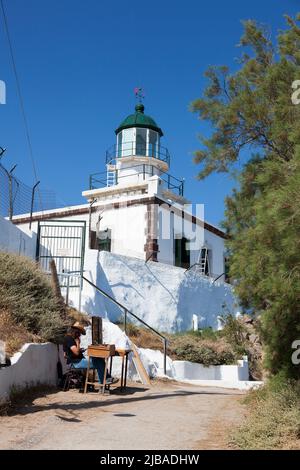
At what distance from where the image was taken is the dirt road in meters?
6.13

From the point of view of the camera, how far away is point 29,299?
35.4 ft

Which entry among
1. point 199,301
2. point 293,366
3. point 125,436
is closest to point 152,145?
point 199,301

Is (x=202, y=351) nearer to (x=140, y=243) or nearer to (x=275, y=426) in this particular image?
(x=140, y=243)

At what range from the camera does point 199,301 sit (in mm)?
22875

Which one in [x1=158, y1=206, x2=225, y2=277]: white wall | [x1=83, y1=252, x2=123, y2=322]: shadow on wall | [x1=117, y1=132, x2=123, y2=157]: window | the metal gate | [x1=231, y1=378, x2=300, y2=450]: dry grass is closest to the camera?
[x1=231, y1=378, x2=300, y2=450]: dry grass

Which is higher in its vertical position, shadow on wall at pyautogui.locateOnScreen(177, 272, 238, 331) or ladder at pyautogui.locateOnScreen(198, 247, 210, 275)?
ladder at pyautogui.locateOnScreen(198, 247, 210, 275)

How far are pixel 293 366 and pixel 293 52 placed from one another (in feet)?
18.1

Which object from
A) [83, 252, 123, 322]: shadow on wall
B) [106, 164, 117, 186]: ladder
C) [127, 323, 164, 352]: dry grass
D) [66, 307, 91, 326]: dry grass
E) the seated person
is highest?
[106, 164, 117, 186]: ladder

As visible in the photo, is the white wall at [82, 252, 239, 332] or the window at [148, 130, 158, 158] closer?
the white wall at [82, 252, 239, 332]

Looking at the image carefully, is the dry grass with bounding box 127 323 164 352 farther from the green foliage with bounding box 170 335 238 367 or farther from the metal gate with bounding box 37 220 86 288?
the metal gate with bounding box 37 220 86 288

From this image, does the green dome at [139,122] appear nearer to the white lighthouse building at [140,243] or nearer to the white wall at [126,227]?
the white lighthouse building at [140,243]

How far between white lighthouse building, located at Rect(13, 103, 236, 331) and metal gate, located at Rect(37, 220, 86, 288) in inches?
1.4

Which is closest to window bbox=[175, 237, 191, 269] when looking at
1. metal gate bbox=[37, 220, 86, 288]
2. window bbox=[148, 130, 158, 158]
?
window bbox=[148, 130, 158, 158]

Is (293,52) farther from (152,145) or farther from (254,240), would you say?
(152,145)
